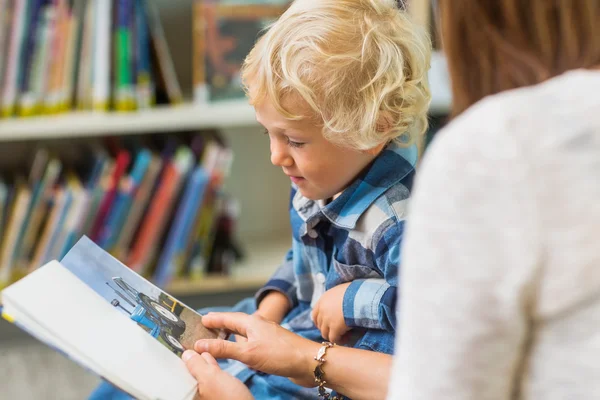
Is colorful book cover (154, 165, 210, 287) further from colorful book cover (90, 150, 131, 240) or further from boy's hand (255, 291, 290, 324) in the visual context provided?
boy's hand (255, 291, 290, 324)

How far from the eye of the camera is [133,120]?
165 centimetres

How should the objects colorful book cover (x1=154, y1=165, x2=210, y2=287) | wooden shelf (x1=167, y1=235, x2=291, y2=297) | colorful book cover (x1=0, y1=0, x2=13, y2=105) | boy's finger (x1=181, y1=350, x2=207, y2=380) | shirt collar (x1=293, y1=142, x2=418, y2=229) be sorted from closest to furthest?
boy's finger (x1=181, y1=350, x2=207, y2=380) → shirt collar (x1=293, y1=142, x2=418, y2=229) → colorful book cover (x1=0, y1=0, x2=13, y2=105) → colorful book cover (x1=154, y1=165, x2=210, y2=287) → wooden shelf (x1=167, y1=235, x2=291, y2=297)

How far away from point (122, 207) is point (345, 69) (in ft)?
3.13

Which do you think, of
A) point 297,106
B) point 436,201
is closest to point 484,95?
point 436,201

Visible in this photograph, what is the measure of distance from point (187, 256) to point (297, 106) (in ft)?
3.20

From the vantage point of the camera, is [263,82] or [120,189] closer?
[263,82]

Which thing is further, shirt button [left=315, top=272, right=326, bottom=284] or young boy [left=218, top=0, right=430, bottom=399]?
shirt button [left=315, top=272, right=326, bottom=284]

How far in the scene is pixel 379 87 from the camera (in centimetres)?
88

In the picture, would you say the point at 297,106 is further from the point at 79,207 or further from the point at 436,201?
the point at 79,207

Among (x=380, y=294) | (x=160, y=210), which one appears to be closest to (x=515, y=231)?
(x=380, y=294)

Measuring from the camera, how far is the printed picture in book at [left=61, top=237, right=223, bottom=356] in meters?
0.81

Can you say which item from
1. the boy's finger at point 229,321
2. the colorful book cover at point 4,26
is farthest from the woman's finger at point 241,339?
the colorful book cover at point 4,26

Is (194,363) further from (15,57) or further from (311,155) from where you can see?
(15,57)

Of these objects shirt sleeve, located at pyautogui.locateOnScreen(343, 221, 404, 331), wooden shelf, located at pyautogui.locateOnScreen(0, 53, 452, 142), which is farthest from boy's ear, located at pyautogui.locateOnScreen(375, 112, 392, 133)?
wooden shelf, located at pyautogui.locateOnScreen(0, 53, 452, 142)
